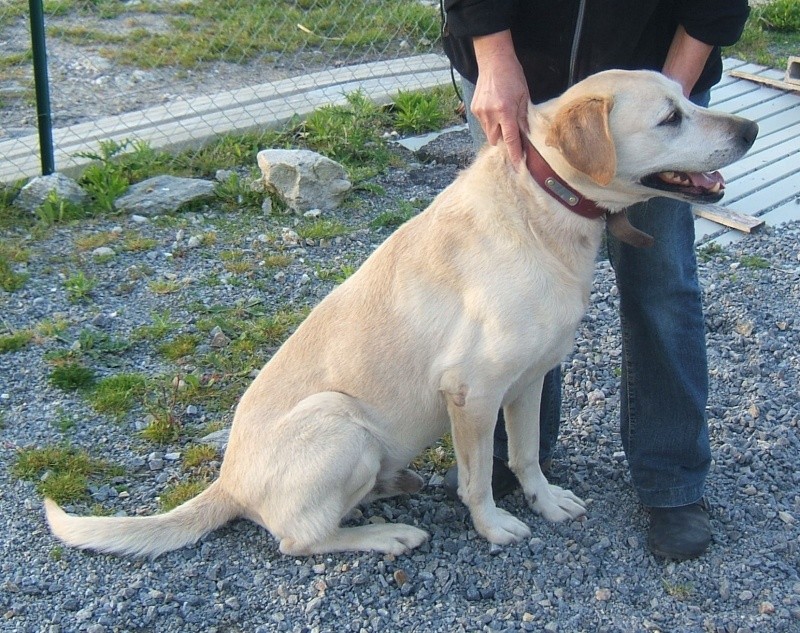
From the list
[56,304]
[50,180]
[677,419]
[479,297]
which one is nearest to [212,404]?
[56,304]

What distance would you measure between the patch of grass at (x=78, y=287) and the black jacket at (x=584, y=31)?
2.53 metres

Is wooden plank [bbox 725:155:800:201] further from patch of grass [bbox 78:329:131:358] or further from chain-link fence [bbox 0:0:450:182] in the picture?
patch of grass [bbox 78:329:131:358]

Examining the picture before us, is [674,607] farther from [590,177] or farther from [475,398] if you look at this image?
[590,177]

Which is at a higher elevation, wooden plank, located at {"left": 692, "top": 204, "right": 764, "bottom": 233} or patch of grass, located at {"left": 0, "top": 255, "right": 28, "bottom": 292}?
wooden plank, located at {"left": 692, "top": 204, "right": 764, "bottom": 233}

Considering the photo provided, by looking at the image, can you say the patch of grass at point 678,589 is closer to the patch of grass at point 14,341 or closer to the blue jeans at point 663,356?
the blue jeans at point 663,356

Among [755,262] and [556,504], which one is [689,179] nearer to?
[556,504]

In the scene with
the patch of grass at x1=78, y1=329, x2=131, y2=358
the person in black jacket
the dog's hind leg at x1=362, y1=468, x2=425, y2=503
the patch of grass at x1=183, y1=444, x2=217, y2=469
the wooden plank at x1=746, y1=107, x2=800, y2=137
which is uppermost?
the person in black jacket

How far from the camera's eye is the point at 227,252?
5195mm

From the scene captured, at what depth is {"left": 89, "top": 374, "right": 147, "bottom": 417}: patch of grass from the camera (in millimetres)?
3916

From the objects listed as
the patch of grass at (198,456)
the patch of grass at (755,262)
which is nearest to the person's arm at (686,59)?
the patch of grass at (198,456)

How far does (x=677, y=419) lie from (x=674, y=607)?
2.01 ft

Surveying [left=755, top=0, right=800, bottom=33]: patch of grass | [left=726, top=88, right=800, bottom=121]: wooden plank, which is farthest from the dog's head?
[left=755, top=0, right=800, bottom=33]: patch of grass

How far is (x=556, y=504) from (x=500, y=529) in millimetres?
262

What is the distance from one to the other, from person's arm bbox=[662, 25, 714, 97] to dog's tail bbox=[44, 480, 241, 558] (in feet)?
6.45
